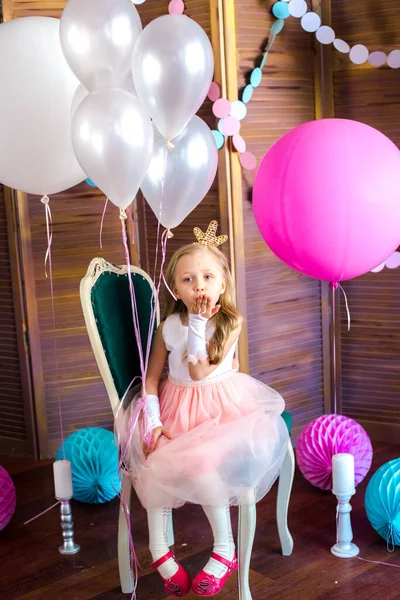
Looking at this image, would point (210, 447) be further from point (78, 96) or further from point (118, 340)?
point (78, 96)

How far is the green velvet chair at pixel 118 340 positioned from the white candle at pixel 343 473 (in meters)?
0.14

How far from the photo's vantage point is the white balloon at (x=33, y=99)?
244cm

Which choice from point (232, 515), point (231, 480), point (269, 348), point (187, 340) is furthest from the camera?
→ point (269, 348)

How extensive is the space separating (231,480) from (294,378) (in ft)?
4.48

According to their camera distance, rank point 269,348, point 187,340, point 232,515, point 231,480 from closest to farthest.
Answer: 1. point 231,480
2. point 187,340
3. point 232,515
4. point 269,348

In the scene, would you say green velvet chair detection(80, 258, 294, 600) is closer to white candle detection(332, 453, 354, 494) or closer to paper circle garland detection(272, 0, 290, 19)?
white candle detection(332, 453, 354, 494)

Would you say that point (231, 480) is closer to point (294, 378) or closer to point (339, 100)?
point (294, 378)

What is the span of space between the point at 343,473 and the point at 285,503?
0.70 feet

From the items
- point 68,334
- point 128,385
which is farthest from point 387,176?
point 68,334

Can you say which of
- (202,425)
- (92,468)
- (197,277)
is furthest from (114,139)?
(92,468)

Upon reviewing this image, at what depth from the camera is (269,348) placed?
3379 mm

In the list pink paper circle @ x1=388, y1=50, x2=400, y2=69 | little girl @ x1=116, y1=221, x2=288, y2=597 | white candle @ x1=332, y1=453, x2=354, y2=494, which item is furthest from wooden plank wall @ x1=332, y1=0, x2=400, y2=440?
little girl @ x1=116, y1=221, x2=288, y2=597

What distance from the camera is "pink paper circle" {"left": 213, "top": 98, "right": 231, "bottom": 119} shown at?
309 cm

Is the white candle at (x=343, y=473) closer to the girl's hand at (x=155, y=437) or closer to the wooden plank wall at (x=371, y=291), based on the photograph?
the girl's hand at (x=155, y=437)
